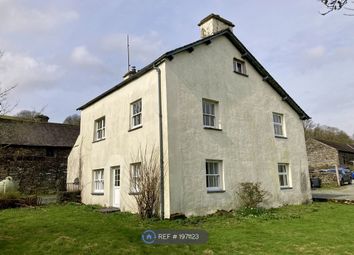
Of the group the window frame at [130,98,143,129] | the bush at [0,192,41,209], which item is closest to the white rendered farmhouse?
the window frame at [130,98,143,129]

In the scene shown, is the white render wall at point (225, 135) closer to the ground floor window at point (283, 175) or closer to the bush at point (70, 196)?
the ground floor window at point (283, 175)

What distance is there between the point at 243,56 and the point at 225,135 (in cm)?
549

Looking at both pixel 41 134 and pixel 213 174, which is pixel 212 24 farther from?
pixel 41 134

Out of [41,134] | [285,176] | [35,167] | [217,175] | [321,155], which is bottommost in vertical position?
[285,176]

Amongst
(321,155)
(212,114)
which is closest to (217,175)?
(212,114)

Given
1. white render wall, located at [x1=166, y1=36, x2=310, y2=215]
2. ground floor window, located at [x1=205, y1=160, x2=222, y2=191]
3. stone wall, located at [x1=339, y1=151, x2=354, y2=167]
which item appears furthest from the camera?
stone wall, located at [x1=339, y1=151, x2=354, y2=167]

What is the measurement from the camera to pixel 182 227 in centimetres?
1061

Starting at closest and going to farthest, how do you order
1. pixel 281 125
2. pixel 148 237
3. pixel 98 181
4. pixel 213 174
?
pixel 148 237
pixel 213 174
pixel 98 181
pixel 281 125

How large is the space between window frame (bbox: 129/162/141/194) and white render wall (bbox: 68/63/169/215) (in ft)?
1.06

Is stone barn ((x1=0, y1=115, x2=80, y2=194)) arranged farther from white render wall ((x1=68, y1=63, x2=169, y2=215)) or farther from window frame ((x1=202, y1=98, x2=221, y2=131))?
window frame ((x1=202, y1=98, x2=221, y2=131))

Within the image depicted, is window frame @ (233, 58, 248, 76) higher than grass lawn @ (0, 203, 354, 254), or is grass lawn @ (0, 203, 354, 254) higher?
window frame @ (233, 58, 248, 76)

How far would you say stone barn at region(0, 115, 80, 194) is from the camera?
89.1 feet

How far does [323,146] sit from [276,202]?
33.9 metres

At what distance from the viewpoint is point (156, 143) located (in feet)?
41.8
